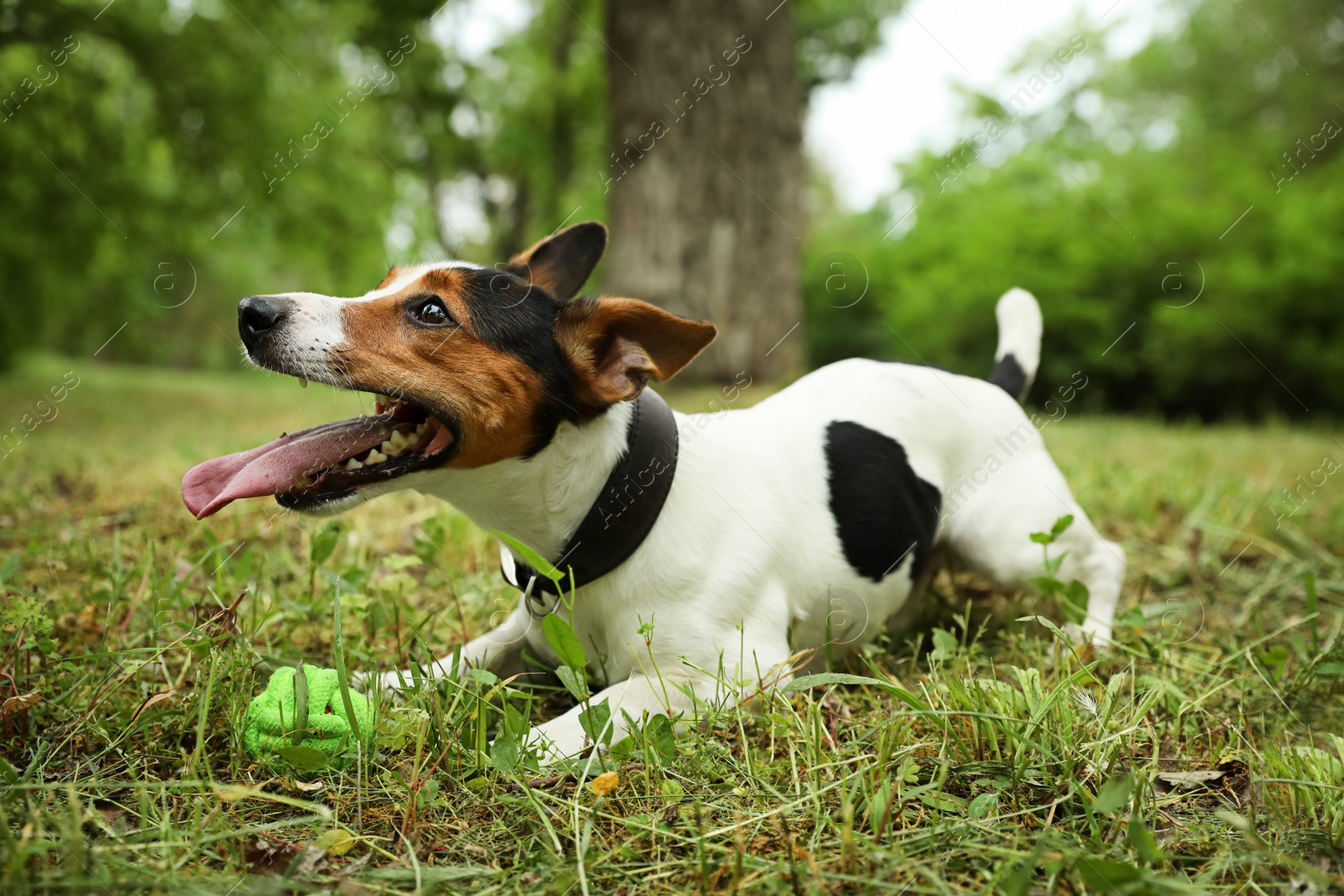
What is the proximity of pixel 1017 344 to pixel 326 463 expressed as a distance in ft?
8.63

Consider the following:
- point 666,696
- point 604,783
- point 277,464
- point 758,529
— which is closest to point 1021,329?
point 758,529

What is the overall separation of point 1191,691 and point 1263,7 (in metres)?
21.0

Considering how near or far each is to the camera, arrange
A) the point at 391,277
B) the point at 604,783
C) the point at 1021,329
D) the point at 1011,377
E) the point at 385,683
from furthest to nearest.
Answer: the point at 1021,329
the point at 1011,377
the point at 391,277
the point at 385,683
the point at 604,783

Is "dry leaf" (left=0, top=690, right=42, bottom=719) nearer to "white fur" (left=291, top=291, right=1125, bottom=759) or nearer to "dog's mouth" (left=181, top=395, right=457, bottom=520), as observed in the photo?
"dog's mouth" (left=181, top=395, right=457, bottom=520)

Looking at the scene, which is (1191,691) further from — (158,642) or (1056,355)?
(1056,355)

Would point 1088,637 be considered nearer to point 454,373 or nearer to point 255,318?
point 454,373

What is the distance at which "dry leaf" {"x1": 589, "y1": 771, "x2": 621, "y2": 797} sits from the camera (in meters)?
1.71

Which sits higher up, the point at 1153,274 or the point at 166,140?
the point at 166,140

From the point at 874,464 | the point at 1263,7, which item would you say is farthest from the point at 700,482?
the point at 1263,7

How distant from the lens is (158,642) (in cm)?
233

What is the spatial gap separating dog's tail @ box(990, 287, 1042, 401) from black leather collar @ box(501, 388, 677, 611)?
1730 millimetres

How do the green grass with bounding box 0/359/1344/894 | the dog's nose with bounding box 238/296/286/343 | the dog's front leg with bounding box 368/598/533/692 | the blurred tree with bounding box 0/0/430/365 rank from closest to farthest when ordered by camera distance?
the green grass with bounding box 0/359/1344/894, the dog's nose with bounding box 238/296/286/343, the dog's front leg with bounding box 368/598/533/692, the blurred tree with bounding box 0/0/430/365

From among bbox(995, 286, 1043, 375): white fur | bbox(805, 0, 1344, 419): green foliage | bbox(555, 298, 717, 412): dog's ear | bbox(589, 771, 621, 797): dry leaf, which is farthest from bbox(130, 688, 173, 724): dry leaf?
bbox(805, 0, 1344, 419): green foliage

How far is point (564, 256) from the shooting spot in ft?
9.70
